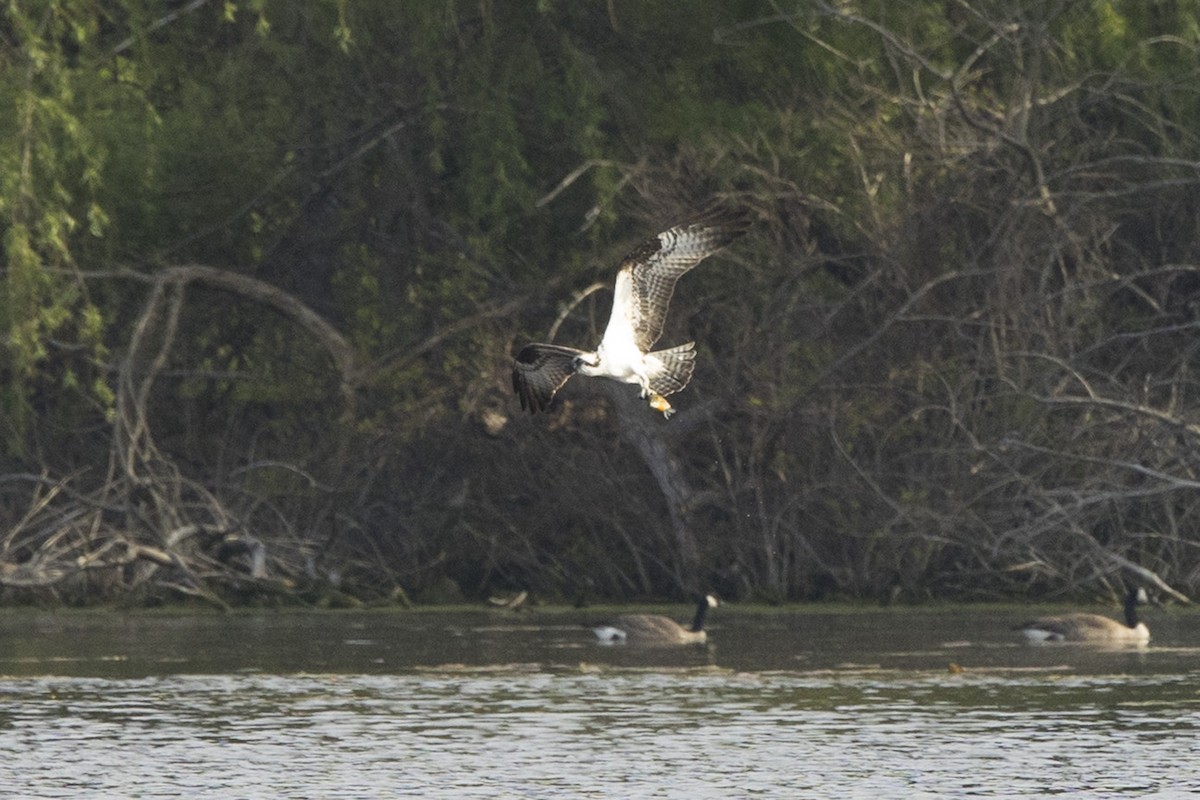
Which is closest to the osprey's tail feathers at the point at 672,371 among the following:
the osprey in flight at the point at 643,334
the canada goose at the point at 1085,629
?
the osprey in flight at the point at 643,334

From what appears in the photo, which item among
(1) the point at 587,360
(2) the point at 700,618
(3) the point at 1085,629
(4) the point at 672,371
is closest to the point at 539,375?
(1) the point at 587,360

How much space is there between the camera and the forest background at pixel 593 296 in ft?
77.5

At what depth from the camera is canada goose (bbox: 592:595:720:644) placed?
21344 millimetres

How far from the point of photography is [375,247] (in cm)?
2705

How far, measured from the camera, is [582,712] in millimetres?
16219

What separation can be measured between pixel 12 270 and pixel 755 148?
6.76m

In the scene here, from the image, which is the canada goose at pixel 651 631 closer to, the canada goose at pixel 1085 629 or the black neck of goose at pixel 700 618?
the black neck of goose at pixel 700 618

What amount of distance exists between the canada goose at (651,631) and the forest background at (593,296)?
2469 mm

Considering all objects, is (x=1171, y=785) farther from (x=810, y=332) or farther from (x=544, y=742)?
(x=810, y=332)

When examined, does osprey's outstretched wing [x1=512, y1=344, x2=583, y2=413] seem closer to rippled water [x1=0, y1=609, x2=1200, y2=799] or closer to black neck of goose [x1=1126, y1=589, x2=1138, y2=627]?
rippled water [x1=0, y1=609, x2=1200, y2=799]

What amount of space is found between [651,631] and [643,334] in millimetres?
5827

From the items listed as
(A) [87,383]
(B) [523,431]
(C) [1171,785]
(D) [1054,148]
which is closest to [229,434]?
(A) [87,383]

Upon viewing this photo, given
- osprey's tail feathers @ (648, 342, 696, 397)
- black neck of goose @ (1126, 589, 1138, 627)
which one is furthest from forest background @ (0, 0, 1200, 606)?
osprey's tail feathers @ (648, 342, 696, 397)

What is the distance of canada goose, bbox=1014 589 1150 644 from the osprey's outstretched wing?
582 centimetres
